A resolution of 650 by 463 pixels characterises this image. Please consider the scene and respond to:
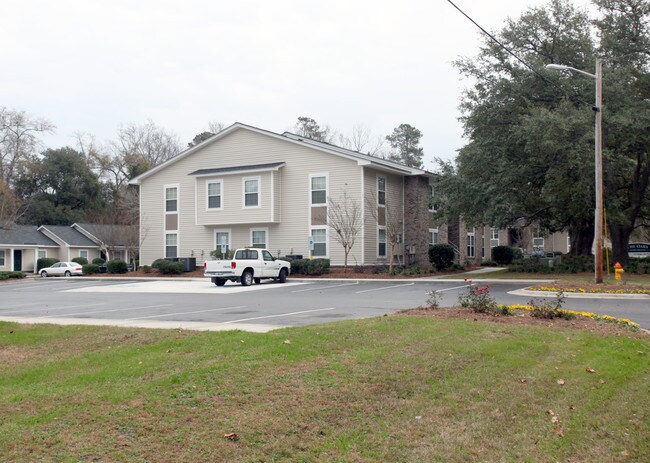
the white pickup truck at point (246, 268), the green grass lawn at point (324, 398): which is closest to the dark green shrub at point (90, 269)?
the white pickup truck at point (246, 268)

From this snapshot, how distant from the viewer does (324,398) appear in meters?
6.87

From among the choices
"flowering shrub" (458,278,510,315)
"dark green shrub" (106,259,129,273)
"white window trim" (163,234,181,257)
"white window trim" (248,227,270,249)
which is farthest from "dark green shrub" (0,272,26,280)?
"flowering shrub" (458,278,510,315)

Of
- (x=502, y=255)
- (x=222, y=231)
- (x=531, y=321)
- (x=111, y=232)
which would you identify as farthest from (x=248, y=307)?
(x=502, y=255)

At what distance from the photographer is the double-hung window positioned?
132ft

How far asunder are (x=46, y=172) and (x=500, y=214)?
51090mm

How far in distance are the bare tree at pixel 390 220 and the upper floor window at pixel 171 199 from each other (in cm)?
1383

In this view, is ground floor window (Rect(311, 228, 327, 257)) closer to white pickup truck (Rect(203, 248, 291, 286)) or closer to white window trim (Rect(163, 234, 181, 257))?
white pickup truck (Rect(203, 248, 291, 286))

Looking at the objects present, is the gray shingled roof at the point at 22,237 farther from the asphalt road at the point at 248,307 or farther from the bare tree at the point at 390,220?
the asphalt road at the point at 248,307

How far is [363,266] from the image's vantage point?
36188 millimetres

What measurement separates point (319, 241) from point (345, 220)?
2466 millimetres

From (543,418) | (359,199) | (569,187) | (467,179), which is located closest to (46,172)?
(359,199)

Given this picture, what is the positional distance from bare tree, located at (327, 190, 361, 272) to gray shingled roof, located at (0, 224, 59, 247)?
3117 centimetres

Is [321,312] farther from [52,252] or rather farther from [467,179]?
[52,252]

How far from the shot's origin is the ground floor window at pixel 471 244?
158 ft
